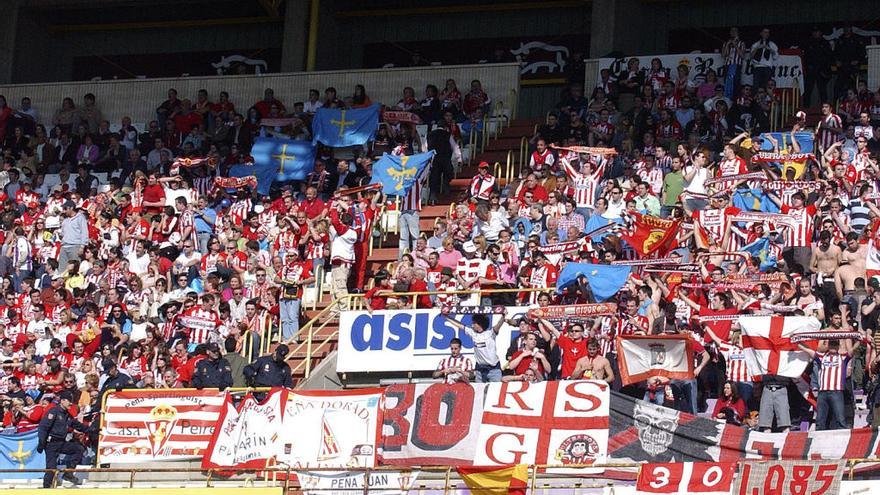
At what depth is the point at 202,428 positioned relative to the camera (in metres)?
23.6

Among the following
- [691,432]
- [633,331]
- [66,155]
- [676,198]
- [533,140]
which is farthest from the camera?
[66,155]

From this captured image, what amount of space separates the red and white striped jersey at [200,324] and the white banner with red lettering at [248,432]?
293 centimetres

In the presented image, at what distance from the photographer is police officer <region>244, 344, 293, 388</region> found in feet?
78.8

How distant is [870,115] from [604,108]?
458 cm

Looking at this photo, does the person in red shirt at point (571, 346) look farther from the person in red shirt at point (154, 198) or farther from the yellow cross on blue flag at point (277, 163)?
the person in red shirt at point (154, 198)

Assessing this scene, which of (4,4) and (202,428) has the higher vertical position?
(4,4)

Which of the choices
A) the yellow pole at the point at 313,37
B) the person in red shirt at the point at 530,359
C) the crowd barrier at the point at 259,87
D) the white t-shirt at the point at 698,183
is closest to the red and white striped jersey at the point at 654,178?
the white t-shirt at the point at 698,183

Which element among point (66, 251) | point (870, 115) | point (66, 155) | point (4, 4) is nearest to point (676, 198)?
point (870, 115)

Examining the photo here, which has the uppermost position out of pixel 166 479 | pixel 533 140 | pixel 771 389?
pixel 533 140

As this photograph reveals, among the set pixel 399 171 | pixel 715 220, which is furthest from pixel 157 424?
pixel 715 220

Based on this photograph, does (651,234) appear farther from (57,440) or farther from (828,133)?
(57,440)

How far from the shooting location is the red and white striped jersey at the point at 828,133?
27.5m

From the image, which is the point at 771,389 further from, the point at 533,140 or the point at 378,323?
the point at 533,140

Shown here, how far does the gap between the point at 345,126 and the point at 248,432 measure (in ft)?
34.5
